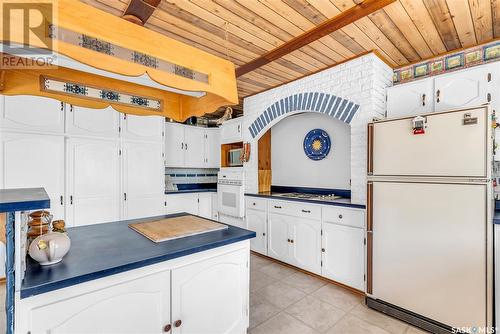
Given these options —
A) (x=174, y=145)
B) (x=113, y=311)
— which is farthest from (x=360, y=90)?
(x=174, y=145)

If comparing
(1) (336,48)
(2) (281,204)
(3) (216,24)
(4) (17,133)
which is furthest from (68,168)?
(1) (336,48)

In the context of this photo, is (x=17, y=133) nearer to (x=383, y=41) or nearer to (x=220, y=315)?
(x=220, y=315)

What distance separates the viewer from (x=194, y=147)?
4758mm

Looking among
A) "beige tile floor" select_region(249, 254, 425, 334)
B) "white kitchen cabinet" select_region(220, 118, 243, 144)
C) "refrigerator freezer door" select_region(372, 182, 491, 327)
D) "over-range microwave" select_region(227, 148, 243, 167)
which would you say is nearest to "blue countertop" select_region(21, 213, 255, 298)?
"beige tile floor" select_region(249, 254, 425, 334)

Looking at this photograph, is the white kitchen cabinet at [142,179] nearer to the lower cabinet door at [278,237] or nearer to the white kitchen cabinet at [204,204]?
the white kitchen cabinet at [204,204]

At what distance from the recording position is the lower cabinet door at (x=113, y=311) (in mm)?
1011

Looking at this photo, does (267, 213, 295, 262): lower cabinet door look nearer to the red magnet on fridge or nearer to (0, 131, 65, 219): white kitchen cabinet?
the red magnet on fridge

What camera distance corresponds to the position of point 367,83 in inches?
103

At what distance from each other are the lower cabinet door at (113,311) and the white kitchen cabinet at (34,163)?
2.13 meters

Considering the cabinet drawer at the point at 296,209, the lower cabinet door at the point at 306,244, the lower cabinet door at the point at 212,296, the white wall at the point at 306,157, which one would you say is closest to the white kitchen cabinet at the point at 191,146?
the white wall at the point at 306,157

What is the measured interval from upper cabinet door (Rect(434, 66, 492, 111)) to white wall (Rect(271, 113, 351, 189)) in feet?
3.46

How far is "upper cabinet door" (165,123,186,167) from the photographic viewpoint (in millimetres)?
4434

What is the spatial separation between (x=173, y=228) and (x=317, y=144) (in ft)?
8.30

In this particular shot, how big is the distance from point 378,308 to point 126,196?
3330mm
